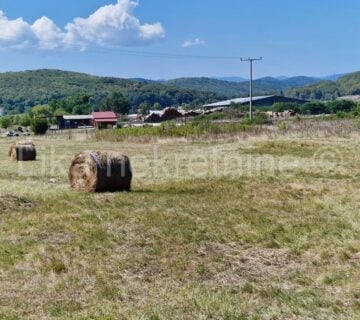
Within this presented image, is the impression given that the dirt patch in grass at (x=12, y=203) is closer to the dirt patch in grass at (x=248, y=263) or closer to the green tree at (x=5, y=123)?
the dirt patch in grass at (x=248, y=263)

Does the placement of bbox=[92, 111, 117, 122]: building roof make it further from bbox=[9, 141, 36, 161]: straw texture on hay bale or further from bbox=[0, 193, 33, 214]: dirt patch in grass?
bbox=[0, 193, 33, 214]: dirt patch in grass

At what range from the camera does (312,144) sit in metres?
30.0

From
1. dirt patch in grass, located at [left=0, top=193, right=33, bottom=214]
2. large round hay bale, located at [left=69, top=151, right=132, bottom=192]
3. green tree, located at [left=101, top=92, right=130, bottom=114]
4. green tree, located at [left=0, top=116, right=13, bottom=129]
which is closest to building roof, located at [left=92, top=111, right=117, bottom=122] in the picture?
green tree, located at [left=0, top=116, right=13, bottom=129]

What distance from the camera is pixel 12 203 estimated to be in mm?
12484

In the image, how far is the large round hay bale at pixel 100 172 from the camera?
49.2ft

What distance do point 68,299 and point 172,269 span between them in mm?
1745

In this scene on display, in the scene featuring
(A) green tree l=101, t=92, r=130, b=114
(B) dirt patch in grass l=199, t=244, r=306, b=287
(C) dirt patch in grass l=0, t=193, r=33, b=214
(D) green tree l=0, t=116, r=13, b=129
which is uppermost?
(A) green tree l=101, t=92, r=130, b=114

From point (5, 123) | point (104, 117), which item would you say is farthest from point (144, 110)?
point (104, 117)

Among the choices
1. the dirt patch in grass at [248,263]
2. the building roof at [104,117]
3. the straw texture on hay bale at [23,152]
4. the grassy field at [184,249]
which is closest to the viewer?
the grassy field at [184,249]

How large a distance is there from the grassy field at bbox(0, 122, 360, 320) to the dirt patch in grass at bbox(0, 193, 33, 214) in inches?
0.9

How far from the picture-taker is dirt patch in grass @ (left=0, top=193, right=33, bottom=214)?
39.8 feet

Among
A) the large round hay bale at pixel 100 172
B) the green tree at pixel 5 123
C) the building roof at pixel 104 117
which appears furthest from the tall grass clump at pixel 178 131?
the green tree at pixel 5 123

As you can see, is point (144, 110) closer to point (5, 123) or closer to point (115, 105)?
point (115, 105)

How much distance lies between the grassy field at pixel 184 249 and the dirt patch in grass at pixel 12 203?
24 millimetres
